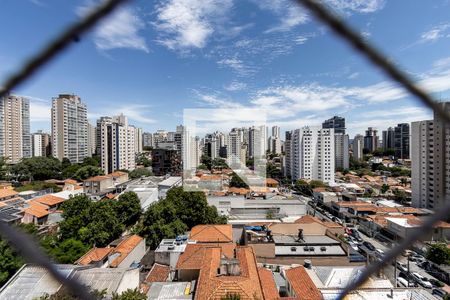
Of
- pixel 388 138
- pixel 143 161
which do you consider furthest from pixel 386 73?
pixel 388 138

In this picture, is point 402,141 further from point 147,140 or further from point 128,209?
point 147,140

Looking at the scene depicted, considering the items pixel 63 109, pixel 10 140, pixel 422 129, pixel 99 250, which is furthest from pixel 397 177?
pixel 10 140

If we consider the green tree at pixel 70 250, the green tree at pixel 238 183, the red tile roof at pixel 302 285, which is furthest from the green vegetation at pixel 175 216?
the green tree at pixel 238 183

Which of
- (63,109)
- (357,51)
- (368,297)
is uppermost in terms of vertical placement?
(63,109)

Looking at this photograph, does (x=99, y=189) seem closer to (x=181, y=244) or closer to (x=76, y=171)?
(x=76, y=171)

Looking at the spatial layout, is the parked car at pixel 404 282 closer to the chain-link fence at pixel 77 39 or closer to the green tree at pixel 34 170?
the chain-link fence at pixel 77 39

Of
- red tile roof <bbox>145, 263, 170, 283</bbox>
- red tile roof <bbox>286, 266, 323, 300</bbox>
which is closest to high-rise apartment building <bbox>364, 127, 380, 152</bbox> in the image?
red tile roof <bbox>286, 266, 323, 300</bbox>
